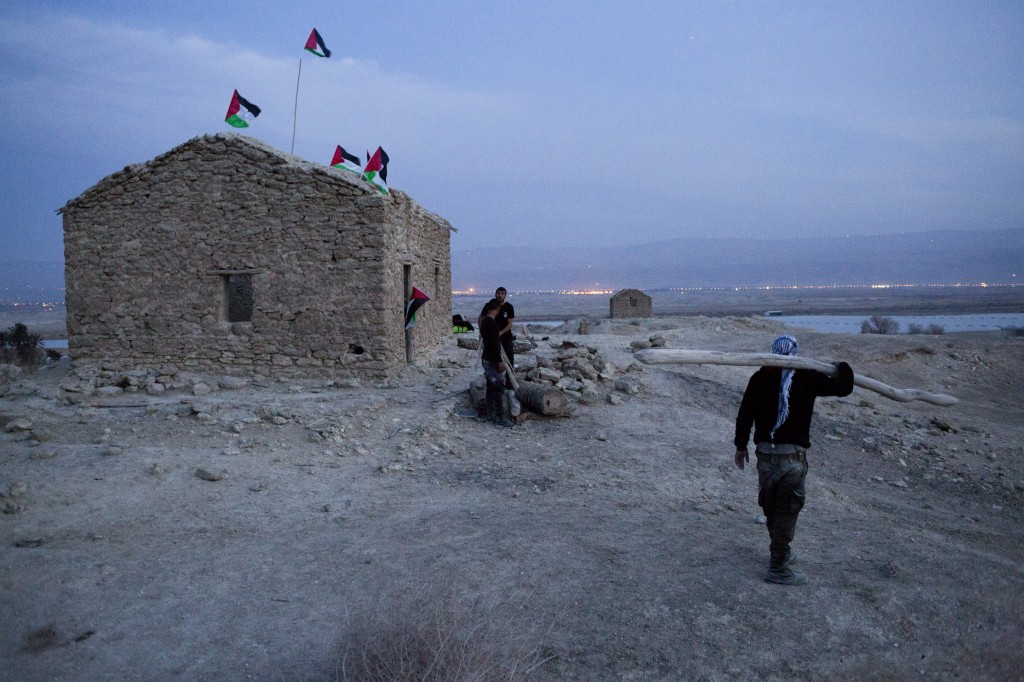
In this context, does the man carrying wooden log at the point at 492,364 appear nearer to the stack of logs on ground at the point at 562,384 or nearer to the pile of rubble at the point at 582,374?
the stack of logs on ground at the point at 562,384

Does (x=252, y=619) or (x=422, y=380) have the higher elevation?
(x=422, y=380)

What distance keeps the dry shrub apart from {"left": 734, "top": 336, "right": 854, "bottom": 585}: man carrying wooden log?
6.82 ft

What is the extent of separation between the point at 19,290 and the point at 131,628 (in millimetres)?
171814

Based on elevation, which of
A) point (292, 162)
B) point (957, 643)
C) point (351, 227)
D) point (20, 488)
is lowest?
point (957, 643)

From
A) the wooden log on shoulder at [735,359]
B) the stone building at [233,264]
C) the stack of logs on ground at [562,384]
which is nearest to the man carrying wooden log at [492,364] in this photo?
the stack of logs on ground at [562,384]

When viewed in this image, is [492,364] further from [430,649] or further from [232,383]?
[430,649]

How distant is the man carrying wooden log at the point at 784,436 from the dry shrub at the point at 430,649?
2.08 meters

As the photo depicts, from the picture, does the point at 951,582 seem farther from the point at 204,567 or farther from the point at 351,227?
the point at 351,227

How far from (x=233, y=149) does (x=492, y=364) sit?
650cm

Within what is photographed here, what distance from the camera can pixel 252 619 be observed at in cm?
453

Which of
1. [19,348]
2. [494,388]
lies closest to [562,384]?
[494,388]

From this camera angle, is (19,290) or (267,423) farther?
(19,290)

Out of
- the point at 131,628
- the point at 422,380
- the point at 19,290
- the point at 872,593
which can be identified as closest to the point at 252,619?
the point at 131,628

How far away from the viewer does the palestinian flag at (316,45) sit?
1373cm
